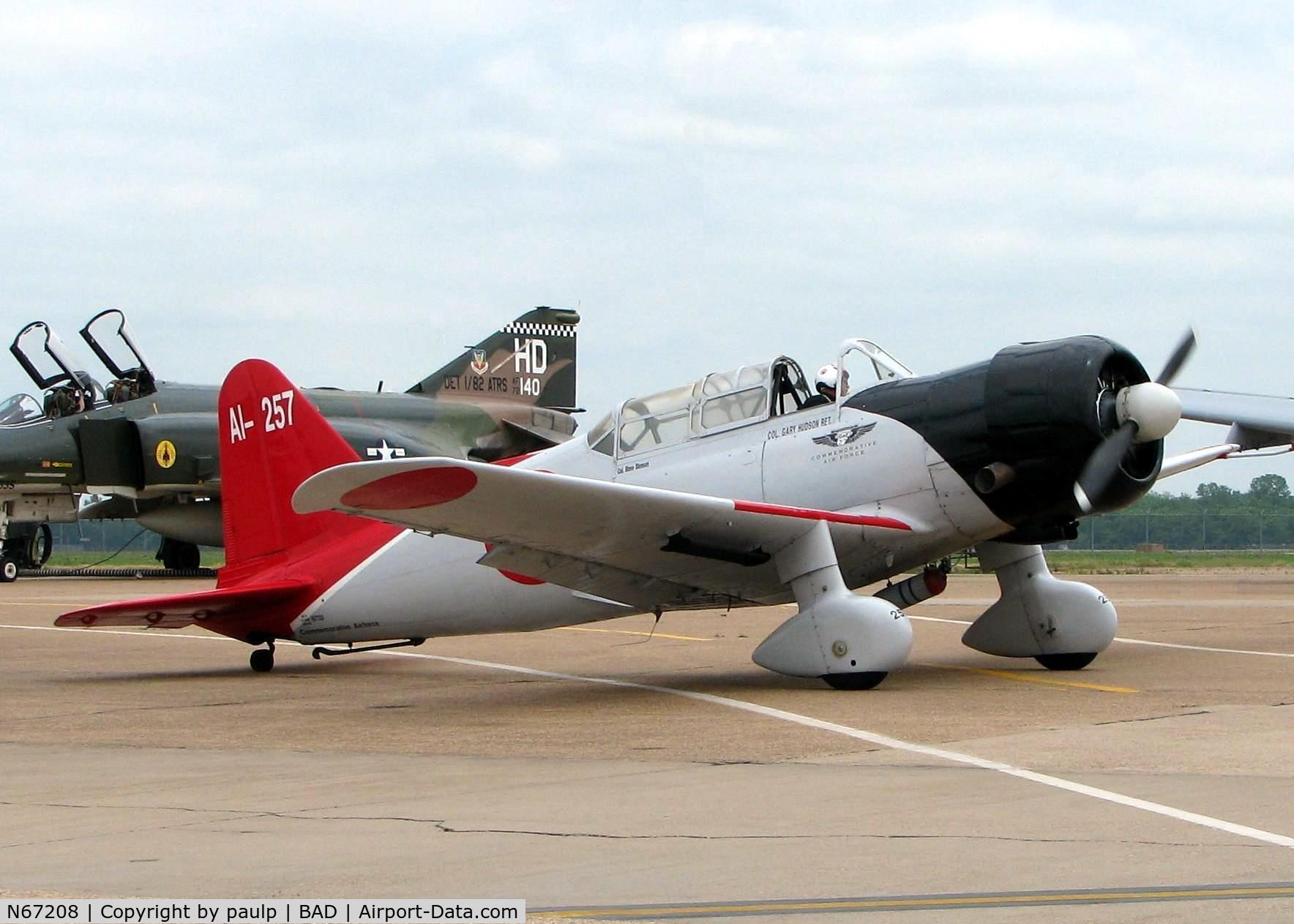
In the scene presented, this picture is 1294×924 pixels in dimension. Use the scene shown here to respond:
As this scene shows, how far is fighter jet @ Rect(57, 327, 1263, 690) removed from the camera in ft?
32.8

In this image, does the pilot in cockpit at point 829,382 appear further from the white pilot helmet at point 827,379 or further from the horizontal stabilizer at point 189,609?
the horizontal stabilizer at point 189,609

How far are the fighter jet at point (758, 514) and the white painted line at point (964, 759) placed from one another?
2.16ft

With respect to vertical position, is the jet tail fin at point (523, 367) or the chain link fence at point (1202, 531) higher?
the jet tail fin at point (523, 367)

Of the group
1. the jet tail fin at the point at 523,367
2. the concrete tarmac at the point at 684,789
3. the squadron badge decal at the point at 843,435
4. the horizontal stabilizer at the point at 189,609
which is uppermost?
the jet tail fin at the point at 523,367

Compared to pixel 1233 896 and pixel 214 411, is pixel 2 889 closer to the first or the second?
pixel 1233 896

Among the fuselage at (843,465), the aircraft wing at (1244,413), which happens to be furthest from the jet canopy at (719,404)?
the aircraft wing at (1244,413)

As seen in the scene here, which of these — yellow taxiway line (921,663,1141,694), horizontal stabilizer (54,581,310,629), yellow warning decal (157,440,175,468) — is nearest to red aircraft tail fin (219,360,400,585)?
horizontal stabilizer (54,581,310,629)

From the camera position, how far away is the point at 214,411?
3278cm

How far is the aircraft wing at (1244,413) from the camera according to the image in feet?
84.9

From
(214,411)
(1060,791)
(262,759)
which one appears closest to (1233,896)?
(1060,791)

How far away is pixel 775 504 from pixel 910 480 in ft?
3.44

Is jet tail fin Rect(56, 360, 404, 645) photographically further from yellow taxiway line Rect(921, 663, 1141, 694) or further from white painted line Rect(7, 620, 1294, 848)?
yellow taxiway line Rect(921, 663, 1141, 694)

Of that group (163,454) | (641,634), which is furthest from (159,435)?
(641,634)

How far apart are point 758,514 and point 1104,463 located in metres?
2.34
